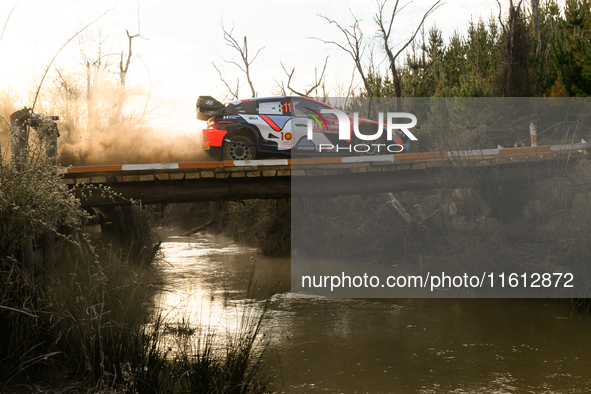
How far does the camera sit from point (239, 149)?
42.1ft

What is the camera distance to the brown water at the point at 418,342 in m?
7.46

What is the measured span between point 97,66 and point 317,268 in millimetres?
18432

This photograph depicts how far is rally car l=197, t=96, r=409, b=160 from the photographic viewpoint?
1274cm

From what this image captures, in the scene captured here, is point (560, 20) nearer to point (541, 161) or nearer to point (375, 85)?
point (375, 85)

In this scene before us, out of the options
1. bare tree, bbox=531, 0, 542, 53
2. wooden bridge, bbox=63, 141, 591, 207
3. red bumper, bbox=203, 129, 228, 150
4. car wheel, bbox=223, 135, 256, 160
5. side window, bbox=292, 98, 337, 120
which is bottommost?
wooden bridge, bbox=63, 141, 591, 207

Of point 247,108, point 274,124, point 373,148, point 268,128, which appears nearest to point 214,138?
point 247,108

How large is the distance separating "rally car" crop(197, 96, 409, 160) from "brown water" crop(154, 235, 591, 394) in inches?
137

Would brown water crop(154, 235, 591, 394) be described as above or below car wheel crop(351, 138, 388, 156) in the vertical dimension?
below

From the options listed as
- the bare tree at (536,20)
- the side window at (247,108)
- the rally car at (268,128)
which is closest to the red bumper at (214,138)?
the rally car at (268,128)

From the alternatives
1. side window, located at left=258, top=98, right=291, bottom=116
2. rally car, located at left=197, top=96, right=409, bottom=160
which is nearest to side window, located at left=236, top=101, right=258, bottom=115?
rally car, located at left=197, top=96, right=409, bottom=160

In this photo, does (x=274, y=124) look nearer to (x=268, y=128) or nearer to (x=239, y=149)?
(x=268, y=128)

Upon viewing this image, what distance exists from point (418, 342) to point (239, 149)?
19.8 ft

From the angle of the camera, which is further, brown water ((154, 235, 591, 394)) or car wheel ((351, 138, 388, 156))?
car wheel ((351, 138, 388, 156))

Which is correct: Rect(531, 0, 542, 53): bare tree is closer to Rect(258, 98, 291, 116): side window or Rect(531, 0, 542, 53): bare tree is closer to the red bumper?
Rect(258, 98, 291, 116): side window
